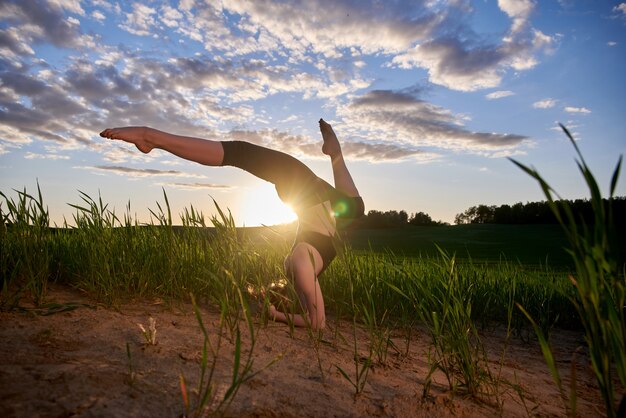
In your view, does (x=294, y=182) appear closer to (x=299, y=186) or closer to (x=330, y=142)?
(x=299, y=186)

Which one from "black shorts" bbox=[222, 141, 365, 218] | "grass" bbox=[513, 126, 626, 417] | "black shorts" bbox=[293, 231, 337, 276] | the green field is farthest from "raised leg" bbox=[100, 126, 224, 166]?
the green field

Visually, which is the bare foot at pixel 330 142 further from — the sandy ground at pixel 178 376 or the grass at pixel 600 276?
the grass at pixel 600 276

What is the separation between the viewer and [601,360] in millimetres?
1255

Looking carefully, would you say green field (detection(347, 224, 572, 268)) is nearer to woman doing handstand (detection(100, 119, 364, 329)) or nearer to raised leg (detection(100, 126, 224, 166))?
woman doing handstand (detection(100, 119, 364, 329))

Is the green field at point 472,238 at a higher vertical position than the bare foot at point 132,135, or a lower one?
lower

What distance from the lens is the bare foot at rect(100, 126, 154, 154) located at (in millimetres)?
2844

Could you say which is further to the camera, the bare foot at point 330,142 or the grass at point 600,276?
the bare foot at point 330,142

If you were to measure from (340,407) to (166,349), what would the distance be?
0.86m

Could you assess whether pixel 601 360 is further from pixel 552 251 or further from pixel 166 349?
pixel 552 251

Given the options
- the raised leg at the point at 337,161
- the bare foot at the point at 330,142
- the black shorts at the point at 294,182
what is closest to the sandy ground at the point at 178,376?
the black shorts at the point at 294,182

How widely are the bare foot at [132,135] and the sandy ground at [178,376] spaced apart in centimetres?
109

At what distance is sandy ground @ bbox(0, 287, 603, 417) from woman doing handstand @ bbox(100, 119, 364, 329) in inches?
14.9

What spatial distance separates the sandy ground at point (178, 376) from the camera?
1455 millimetres

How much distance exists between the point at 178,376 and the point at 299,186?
189cm
